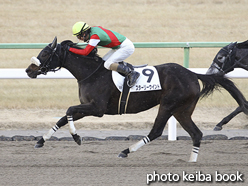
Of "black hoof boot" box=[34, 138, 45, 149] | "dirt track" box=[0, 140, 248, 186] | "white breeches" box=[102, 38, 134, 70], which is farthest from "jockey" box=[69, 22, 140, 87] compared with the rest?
"black hoof boot" box=[34, 138, 45, 149]

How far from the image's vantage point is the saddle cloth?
17.3 ft

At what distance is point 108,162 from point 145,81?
3.28ft

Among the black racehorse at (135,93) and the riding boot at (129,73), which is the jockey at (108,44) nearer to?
the riding boot at (129,73)

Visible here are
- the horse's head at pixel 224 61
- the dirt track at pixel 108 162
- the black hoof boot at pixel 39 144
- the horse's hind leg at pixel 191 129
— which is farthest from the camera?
the horse's head at pixel 224 61

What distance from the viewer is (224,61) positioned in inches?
255

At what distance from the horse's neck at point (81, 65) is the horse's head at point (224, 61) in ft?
5.76

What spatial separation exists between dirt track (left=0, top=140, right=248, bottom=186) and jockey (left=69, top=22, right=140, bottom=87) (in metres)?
0.92

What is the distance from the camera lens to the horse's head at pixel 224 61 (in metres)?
6.40

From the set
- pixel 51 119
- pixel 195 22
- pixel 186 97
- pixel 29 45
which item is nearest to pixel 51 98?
pixel 51 119

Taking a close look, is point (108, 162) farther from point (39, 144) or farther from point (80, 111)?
point (39, 144)

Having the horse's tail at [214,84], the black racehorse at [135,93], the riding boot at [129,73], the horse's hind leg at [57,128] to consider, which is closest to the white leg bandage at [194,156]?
the black racehorse at [135,93]

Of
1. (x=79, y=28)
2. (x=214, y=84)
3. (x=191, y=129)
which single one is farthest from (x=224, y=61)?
(x=79, y=28)

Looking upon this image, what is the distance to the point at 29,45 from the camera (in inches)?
266

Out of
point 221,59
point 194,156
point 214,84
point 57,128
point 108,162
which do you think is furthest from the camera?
point 221,59
